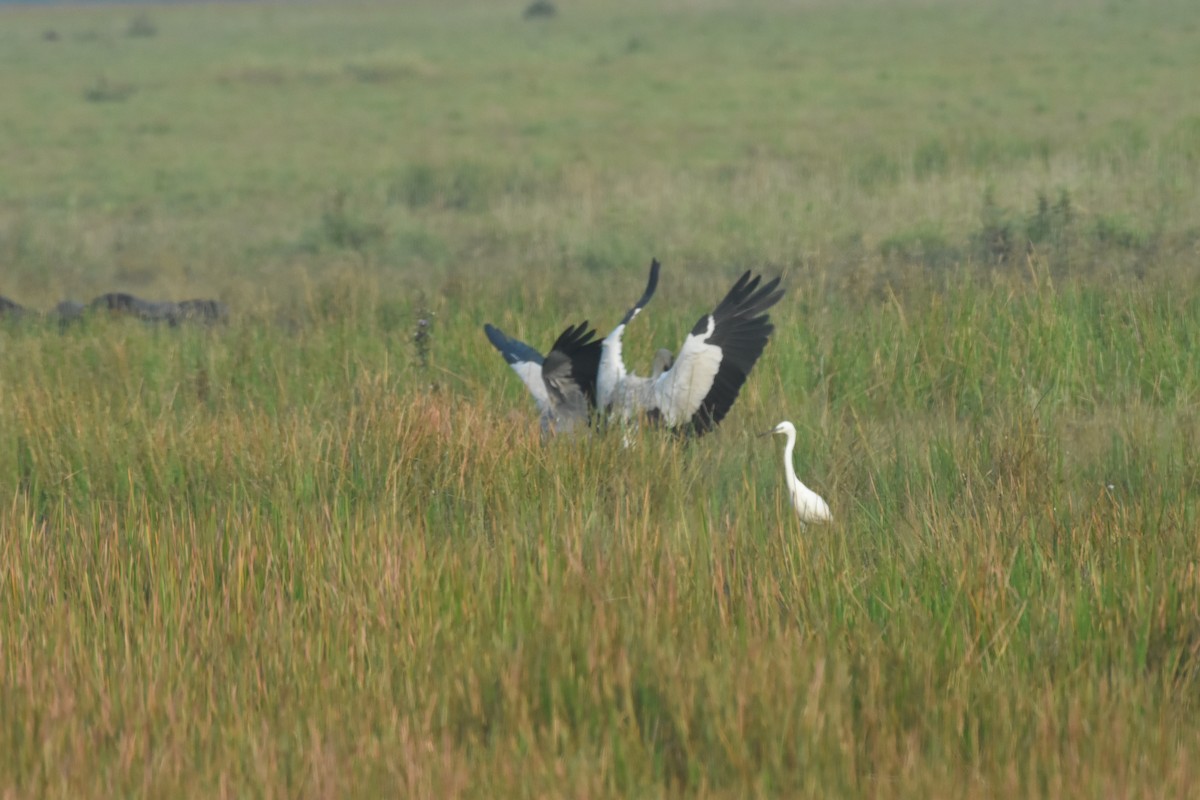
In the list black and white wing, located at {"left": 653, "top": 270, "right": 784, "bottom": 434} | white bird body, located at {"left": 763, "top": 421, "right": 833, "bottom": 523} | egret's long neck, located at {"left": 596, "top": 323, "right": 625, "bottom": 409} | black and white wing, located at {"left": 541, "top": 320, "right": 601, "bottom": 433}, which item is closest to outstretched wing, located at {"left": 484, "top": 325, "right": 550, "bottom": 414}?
black and white wing, located at {"left": 541, "top": 320, "right": 601, "bottom": 433}

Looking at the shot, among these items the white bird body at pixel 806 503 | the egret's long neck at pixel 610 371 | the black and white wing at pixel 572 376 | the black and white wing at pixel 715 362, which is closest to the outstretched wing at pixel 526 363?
the black and white wing at pixel 572 376

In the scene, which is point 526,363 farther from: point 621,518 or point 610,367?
point 621,518

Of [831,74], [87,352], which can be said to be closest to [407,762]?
[87,352]


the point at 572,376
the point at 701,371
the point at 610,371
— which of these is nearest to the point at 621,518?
the point at 701,371

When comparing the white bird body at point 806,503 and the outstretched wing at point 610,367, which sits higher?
the outstretched wing at point 610,367

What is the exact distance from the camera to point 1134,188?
44.2 feet

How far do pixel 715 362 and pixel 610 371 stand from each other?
41 centimetres

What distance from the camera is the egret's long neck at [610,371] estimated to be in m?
5.95

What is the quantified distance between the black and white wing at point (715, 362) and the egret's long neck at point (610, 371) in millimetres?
167

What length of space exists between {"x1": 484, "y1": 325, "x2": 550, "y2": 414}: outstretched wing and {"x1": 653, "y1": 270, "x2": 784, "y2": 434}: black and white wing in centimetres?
46

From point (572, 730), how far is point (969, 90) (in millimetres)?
24923

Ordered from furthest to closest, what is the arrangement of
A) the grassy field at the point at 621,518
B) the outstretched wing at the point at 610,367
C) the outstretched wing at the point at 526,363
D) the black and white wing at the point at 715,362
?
the outstretched wing at the point at 526,363 → the outstretched wing at the point at 610,367 → the black and white wing at the point at 715,362 → the grassy field at the point at 621,518

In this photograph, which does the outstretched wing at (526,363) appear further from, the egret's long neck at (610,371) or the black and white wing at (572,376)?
the egret's long neck at (610,371)

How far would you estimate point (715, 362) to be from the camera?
19.1 ft
